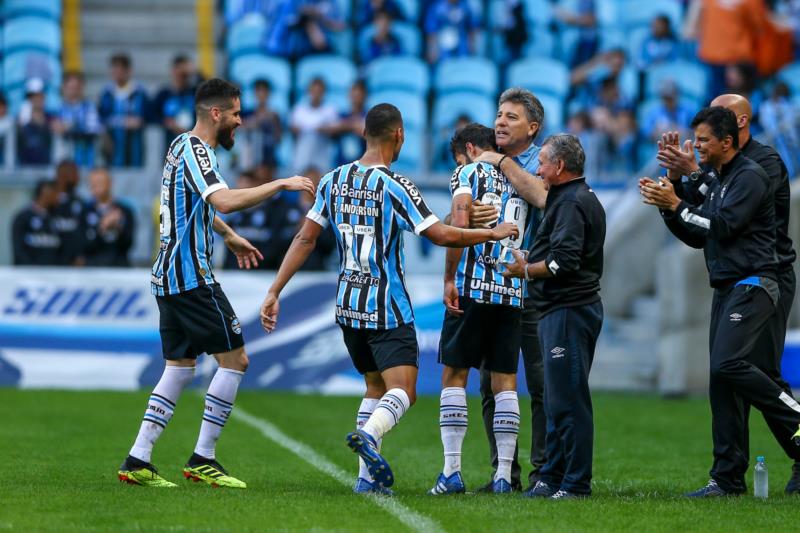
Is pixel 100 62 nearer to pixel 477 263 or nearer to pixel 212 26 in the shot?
pixel 212 26

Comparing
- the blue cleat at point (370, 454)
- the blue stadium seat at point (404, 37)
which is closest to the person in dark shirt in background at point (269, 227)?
the blue stadium seat at point (404, 37)

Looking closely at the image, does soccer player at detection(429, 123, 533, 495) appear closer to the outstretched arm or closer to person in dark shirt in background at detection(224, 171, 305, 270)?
the outstretched arm

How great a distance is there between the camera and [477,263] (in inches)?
337

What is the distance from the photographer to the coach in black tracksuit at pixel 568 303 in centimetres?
807

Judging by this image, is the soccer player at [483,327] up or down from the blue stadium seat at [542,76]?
down

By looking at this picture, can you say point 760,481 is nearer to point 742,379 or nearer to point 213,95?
point 742,379

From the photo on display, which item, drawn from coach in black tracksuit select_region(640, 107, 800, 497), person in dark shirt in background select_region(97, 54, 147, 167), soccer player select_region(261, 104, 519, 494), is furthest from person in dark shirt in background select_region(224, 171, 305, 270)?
coach in black tracksuit select_region(640, 107, 800, 497)

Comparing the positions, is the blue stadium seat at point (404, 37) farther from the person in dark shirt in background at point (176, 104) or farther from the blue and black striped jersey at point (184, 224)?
the blue and black striped jersey at point (184, 224)

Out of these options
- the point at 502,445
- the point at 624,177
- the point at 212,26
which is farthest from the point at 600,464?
the point at 212,26

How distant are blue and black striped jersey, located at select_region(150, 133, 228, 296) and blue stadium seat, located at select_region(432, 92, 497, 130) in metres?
12.3

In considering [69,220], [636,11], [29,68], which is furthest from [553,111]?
[29,68]

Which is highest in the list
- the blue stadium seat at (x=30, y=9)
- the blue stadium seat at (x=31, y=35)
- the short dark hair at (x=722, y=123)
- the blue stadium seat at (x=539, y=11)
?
the blue stadium seat at (x=539, y=11)

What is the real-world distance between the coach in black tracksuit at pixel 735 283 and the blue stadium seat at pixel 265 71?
13.5 metres

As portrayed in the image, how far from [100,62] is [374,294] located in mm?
16446
